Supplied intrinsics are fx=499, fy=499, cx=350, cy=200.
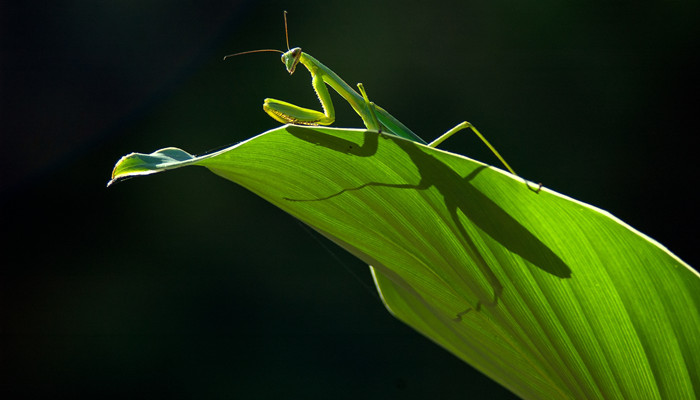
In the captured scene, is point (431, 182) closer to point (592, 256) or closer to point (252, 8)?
point (592, 256)

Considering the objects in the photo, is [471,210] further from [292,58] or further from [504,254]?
[292,58]

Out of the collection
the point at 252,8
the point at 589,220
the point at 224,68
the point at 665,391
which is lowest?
the point at 665,391

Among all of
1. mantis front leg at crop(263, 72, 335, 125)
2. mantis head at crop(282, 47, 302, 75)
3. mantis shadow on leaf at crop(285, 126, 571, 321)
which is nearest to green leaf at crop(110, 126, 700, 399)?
mantis shadow on leaf at crop(285, 126, 571, 321)

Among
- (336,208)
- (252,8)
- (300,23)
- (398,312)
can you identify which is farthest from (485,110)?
(336,208)

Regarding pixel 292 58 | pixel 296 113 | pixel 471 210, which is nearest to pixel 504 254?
pixel 471 210

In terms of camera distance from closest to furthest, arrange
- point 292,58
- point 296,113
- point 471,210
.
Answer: point 471,210 < point 296,113 < point 292,58

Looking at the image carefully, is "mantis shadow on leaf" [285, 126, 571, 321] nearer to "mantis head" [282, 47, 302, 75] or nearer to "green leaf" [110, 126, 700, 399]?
"green leaf" [110, 126, 700, 399]

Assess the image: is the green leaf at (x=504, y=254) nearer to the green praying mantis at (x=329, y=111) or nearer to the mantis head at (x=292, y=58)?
the green praying mantis at (x=329, y=111)

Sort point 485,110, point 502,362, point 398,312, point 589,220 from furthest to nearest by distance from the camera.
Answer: point 485,110, point 398,312, point 502,362, point 589,220
